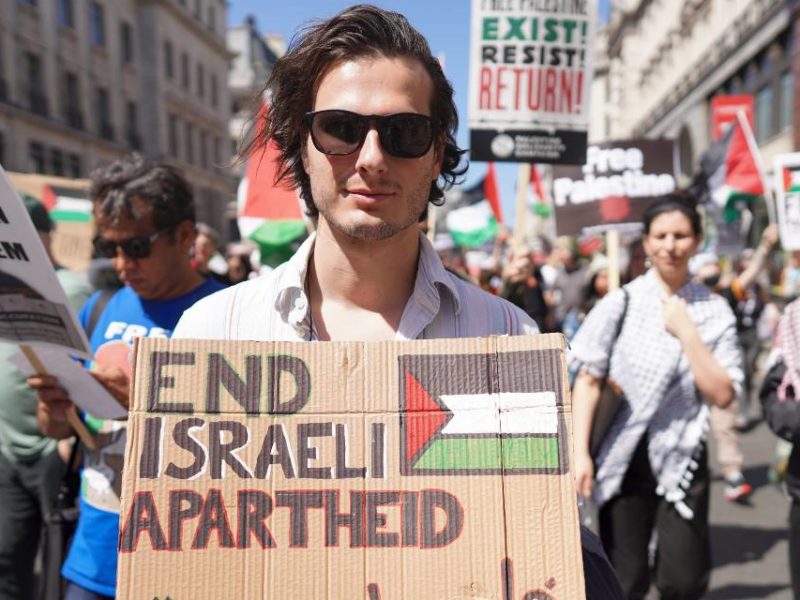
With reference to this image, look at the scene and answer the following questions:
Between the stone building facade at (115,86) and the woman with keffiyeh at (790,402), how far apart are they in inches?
987

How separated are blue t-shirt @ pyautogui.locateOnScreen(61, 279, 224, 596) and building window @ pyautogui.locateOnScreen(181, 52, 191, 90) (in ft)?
140

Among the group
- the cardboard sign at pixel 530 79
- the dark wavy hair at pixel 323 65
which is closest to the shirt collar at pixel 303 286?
the dark wavy hair at pixel 323 65

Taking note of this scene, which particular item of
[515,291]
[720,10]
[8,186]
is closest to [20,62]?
[720,10]

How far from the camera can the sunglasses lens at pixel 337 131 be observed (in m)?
1.63

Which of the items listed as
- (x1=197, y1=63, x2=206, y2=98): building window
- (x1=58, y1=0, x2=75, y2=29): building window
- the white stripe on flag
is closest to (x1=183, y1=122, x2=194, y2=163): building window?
(x1=197, y1=63, x2=206, y2=98): building window

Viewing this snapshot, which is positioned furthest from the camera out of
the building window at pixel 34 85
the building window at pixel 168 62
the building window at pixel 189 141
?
the building window at pixel 189 141

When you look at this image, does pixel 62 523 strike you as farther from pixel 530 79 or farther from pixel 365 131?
pixel 530 79

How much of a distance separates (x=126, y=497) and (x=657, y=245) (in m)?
2.71

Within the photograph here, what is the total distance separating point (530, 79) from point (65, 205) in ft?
15.0

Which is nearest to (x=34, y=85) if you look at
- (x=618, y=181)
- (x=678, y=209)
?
(x=618, y=181)

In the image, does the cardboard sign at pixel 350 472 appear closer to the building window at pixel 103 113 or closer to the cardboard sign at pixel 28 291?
the cardboard sign at pixel 28 291

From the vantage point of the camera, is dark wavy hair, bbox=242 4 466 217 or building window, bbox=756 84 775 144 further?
building window, bbox=756 84 775 144

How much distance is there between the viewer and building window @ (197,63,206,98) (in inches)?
1753

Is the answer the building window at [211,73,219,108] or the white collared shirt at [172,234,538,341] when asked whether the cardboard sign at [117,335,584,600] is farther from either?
the building window at [211,73,219,108]
